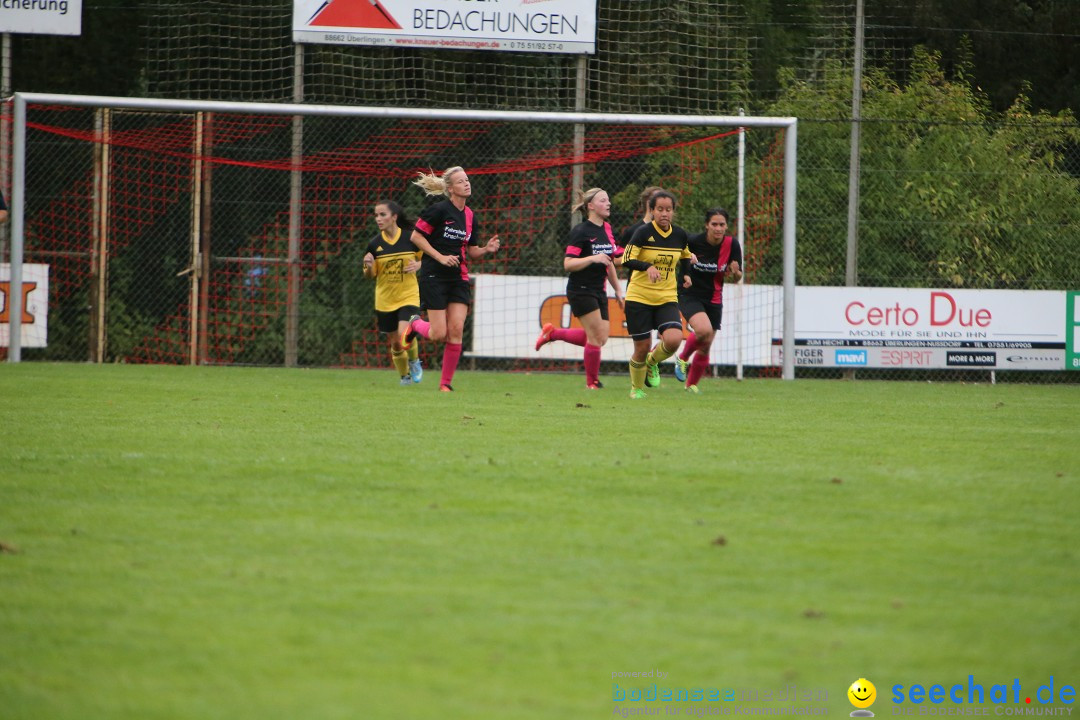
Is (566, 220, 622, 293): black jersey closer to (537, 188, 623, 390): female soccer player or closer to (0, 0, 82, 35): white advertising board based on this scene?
(537, 188, 623, 390): female soccer player

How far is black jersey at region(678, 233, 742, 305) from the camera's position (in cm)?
1255

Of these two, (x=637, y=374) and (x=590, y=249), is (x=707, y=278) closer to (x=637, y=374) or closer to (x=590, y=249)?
(x=590, y=249)

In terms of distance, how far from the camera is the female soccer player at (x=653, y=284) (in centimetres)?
1191

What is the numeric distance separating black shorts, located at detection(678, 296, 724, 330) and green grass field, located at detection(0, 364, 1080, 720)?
4.30 metres

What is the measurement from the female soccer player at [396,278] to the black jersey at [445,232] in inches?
56.4

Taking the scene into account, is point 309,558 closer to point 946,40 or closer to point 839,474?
point 839,474

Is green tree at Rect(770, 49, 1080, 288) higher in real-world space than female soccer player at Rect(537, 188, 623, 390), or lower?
higher

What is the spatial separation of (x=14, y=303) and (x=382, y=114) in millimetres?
5126

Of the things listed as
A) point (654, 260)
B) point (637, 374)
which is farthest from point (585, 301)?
point (637, 374)

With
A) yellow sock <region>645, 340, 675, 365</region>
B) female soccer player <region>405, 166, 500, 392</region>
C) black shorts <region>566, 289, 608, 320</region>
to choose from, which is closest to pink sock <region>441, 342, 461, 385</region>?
female soccer player <region>405, 166, 500, 392</region>

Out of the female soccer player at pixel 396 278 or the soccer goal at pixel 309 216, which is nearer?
the female soccer player at pixel 396 278

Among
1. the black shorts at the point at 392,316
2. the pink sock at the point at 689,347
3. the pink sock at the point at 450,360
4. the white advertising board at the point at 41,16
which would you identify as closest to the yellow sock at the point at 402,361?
the black shorts at the point at 392,316

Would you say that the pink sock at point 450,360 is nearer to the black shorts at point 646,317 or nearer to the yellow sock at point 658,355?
the black shorts at point 646,317

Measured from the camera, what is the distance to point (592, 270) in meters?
12.5
